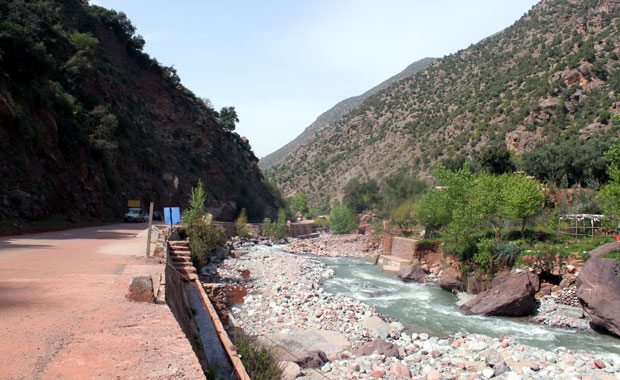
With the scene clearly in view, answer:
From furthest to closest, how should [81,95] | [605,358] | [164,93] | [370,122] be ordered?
[370,122]
[164,93]
[81,95]
[605,358]

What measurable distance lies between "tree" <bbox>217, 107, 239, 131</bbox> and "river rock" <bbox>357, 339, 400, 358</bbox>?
255 feet

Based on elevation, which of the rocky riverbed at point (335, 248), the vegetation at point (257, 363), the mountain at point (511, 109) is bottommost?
the rocky riverbed at point (335, 248)

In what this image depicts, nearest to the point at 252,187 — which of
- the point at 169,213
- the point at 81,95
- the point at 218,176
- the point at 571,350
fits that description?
the point at 218,176

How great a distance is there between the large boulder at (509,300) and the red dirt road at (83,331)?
47.4ft

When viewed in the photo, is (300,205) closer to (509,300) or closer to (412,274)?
(412,274)

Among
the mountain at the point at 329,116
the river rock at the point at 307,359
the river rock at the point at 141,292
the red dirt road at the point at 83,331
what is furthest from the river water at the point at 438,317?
the mountain at the point at 329,116

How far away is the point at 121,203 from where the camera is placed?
34438mm

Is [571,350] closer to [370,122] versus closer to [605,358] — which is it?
[605,358]

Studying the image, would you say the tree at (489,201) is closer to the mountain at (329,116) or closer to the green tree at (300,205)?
the green tree at (300,205)

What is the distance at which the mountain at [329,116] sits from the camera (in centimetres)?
16912

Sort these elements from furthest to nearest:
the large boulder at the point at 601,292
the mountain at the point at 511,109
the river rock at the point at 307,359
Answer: the mountain at the point at 511,109 → the large boulder at the point at 601,292 → the river rock at the point at 307,359

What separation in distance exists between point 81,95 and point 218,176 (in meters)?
26.2

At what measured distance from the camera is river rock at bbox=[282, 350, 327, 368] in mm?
11062

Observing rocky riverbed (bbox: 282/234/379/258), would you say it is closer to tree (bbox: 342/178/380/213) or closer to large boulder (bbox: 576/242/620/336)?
tree (bbox: 342/178/380/213)
